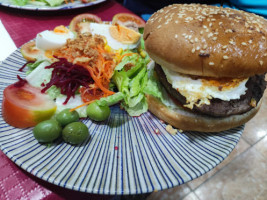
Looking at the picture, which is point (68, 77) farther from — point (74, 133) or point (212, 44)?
point (212, 44)

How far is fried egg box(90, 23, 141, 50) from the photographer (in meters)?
2.18

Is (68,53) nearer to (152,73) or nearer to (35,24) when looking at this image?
(152,73)

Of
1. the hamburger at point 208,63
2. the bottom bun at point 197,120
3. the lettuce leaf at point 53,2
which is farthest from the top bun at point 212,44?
the lettuce leaf at point 53,2

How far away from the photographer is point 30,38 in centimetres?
244

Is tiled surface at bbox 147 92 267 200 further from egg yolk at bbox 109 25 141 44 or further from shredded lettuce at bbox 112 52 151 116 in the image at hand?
egg yolk at bbox 109 25 141 44

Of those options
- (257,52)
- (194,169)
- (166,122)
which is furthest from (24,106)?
(257,52)

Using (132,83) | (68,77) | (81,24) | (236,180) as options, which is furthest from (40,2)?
(236,180)

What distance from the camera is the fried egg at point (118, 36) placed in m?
2.18

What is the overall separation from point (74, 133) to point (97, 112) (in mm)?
263

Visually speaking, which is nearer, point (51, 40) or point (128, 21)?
point (51, 40)

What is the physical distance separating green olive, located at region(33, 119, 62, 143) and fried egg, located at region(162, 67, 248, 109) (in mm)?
868

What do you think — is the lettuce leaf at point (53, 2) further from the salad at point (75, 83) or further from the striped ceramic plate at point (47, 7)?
the salad at point (75, 83)

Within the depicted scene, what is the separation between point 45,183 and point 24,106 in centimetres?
53

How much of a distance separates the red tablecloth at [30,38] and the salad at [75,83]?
246 millimetres
